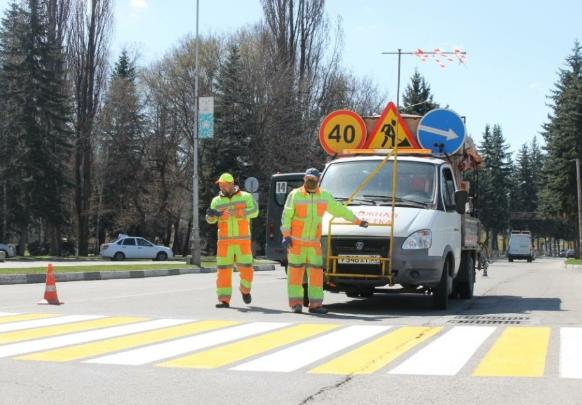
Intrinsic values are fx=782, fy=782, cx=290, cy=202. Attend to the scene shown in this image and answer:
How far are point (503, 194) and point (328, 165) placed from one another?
97.4 metres

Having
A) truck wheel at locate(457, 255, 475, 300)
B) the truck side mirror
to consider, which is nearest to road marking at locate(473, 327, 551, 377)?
the truck side mirror

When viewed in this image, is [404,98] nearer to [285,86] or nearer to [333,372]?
[285,86]

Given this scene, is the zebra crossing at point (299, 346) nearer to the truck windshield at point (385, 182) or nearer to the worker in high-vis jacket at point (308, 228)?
the worker in high-vis jacket at point (308, 228)

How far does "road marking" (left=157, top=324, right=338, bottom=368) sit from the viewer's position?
6.82m

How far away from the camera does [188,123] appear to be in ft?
162

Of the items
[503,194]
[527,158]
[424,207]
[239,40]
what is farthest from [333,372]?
[527,158]

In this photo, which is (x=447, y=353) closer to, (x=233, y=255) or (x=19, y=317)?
(x=233, y=255)

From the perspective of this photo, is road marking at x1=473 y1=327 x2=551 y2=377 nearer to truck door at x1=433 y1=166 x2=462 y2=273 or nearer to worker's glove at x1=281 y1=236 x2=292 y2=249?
truck door at x1=433 y1=166 x2=462 y2=273

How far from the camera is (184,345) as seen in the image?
25.7 ft


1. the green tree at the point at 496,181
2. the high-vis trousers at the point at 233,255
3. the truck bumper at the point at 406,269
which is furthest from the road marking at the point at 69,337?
the green tree at the point at 496,181

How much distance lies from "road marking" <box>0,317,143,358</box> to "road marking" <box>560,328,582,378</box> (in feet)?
15.5

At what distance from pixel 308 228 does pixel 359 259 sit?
902 millimetres

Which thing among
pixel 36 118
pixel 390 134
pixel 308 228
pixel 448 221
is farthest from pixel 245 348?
pixel 36 118

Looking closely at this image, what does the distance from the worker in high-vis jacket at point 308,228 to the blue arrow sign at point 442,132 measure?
2757 millimetres
